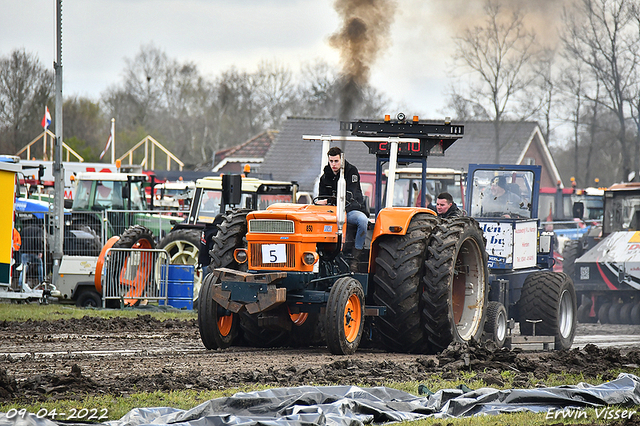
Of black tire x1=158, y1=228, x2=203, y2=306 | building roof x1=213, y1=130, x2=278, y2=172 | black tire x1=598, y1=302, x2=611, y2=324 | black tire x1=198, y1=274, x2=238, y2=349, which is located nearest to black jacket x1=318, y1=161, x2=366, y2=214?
black tire x1=198, y1=274, x2=238, y2=349

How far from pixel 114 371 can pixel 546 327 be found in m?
6.69

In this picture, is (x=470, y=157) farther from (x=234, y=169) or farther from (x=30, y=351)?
(x=30, y=351)

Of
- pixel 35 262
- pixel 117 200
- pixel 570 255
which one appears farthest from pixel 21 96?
pixel 570 255

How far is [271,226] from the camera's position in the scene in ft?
29.1

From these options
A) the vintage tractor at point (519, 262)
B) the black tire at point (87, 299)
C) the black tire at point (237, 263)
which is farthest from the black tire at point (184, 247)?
the black tire at point (237, 263)

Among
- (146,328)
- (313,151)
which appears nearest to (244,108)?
(313,151)

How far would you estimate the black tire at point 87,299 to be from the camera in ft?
51.8

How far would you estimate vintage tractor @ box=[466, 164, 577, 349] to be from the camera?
1149 centimetres

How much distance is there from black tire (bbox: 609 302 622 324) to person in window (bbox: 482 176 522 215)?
21.3ft

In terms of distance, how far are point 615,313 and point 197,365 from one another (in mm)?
12497

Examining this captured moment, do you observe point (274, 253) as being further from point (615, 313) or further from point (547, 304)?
point (615, 313)

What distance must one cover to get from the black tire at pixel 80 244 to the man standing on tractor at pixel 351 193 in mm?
9701

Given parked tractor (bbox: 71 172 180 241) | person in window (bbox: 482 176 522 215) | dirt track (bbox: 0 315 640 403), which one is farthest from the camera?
parked tractor (bbox: 71 172 180 241)

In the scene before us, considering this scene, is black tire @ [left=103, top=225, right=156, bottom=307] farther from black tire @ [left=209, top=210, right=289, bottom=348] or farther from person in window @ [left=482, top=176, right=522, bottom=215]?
person in window @ [left=482, top=176, right=522, bottom=215]
